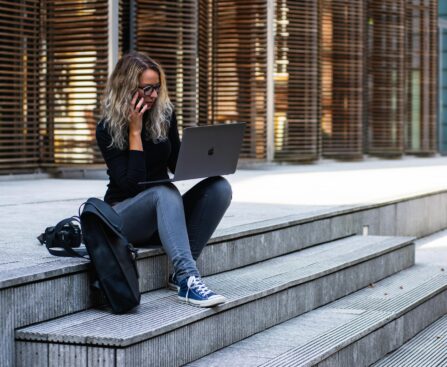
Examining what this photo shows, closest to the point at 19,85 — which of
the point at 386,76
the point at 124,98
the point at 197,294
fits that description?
the point at 124,98

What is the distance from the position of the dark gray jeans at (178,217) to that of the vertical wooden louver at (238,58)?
37.3 ft

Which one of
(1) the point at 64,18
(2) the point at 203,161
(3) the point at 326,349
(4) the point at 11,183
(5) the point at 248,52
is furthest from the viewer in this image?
(5) the point at 248,52

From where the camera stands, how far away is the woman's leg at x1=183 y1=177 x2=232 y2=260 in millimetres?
5297

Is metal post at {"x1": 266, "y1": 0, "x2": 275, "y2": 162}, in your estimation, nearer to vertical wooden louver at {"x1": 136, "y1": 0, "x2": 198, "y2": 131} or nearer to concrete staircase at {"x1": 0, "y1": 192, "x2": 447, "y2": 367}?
vertical wooden louver at {"x1": 136, "y1": 0, "x2": 198, "y2": 131}

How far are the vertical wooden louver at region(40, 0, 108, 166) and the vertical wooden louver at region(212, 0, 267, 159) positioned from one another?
3939 mm

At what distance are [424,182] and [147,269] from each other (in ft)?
28.1

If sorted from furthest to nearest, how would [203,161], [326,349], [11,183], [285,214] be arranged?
1. [11,183]
2. [285,214]
3. [203,161]
4. [326,349]

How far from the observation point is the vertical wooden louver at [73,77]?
13.0m

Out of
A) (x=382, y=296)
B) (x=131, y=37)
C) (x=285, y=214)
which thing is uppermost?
(x=131, y=37)

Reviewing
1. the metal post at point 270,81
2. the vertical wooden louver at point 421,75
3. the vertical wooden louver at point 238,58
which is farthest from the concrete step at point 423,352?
the vertical wooden louver at point 421,75

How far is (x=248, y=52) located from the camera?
16781 mm

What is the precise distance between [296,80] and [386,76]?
530 centimetres

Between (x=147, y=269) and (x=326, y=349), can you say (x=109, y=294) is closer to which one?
(x=147, y=269)

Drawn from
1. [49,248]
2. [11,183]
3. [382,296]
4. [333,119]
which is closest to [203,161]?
[49,248]
